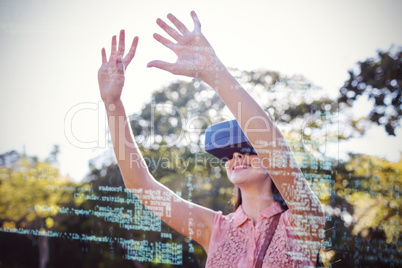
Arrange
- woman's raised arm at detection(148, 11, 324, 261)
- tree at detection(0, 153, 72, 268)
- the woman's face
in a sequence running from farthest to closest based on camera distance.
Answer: tree at detection(0, 153, 72, 268), the woman's face, woman's raised arm at detection(148, 11, 324, 261)

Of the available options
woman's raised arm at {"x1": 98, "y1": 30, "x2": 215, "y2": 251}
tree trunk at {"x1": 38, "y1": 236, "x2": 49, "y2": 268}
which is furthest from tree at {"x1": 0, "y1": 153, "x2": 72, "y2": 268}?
woman's raised arm at {"x1": 98, "y1": 30, "x2": 215, "y2": 251}

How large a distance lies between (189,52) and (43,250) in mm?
688

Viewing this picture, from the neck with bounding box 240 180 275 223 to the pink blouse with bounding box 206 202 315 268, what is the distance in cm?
1

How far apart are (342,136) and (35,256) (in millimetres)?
789

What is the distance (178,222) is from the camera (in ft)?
2.10

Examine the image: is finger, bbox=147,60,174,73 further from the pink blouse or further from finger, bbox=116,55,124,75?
the pink blouse

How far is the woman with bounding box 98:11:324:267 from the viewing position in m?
0.45

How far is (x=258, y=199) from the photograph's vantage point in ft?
2.03

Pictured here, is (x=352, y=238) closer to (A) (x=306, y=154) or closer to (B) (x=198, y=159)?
(A) (x=306, y=154)

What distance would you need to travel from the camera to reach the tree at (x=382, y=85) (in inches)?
22.1

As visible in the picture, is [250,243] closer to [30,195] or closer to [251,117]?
[251,117]

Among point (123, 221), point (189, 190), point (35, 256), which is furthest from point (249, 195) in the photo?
point (35, 256)

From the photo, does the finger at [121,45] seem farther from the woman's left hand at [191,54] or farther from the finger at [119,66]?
the woman's left hand at [191,54]

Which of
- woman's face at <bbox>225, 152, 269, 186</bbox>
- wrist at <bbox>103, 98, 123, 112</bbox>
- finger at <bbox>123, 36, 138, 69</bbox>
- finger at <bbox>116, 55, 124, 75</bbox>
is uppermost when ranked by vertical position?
finger at <bbox>123, 36, 138, 69</bbox>
